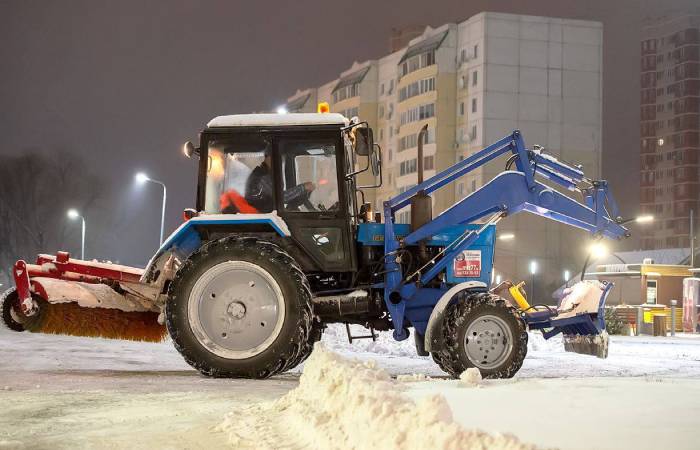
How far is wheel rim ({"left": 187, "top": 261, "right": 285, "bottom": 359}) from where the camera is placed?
35.8 ft

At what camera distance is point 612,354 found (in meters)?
19.7

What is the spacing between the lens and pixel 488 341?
11500mm

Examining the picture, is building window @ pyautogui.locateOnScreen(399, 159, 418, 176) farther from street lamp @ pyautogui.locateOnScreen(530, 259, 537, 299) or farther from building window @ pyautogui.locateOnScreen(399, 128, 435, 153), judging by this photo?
street lamp @ pyautogui.locateOnScreen(530, 259, 537, 299)

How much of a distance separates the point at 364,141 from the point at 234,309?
2287mm

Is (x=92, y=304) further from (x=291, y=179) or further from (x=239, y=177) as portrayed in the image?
(x=291, y=179)

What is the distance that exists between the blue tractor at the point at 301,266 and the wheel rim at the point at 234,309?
14mm

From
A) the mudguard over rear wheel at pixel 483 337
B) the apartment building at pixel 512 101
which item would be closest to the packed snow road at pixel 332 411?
the mudguard over rear wheel at pixel 483 337

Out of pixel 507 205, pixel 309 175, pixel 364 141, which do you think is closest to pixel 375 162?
pixel 364 141

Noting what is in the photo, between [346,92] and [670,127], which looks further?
[670,127]

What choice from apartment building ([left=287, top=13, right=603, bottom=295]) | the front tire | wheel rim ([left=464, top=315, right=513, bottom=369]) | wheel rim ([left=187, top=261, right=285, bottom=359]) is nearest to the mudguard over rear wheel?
wheel rim ([left=464, top=315, right=513, bottom=369])

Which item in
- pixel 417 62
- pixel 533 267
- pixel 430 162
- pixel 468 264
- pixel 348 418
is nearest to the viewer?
pixel 348 418

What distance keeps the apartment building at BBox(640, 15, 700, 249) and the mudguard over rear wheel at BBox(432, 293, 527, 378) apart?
126405mm

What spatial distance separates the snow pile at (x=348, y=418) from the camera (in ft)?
17.1

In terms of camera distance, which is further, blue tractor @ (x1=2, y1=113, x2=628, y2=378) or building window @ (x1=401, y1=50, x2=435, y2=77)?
building window @ (x1=401, y1=50, x2=435, y2=77)
